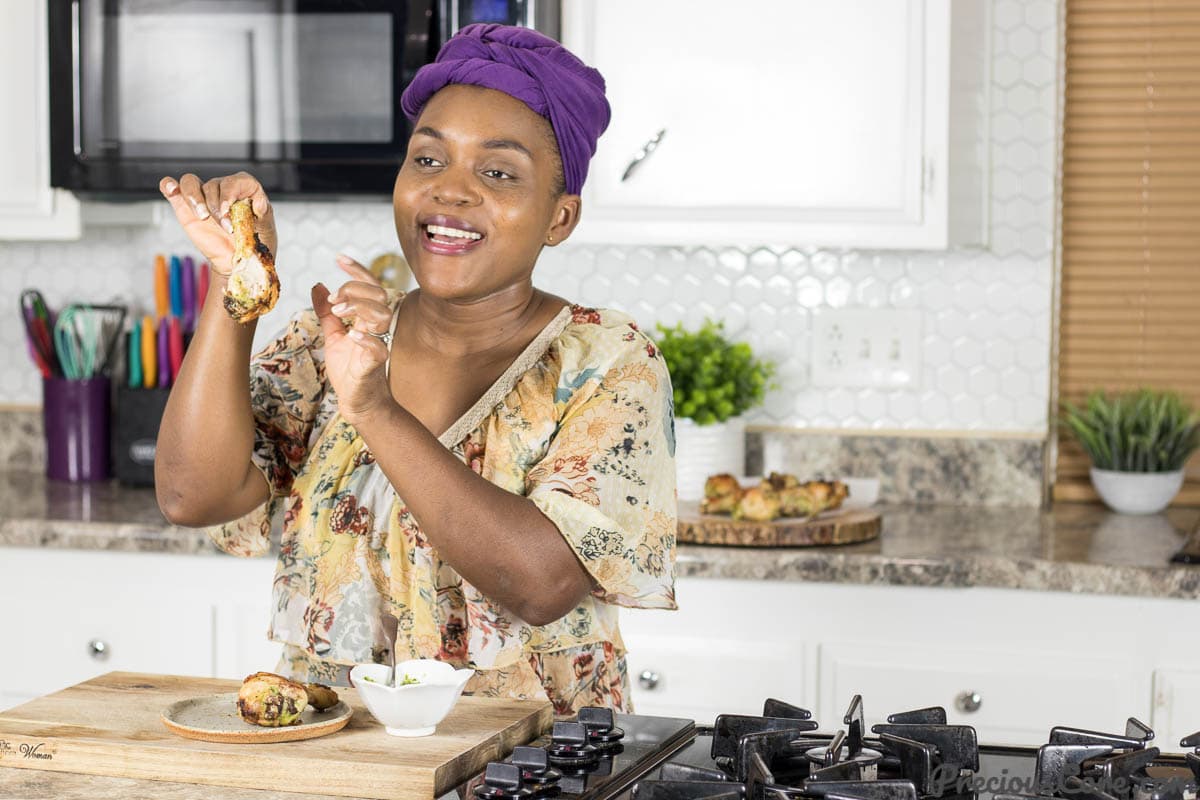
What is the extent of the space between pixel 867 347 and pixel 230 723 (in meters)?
1.95

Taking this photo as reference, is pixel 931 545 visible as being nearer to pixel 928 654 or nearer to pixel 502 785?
pixel 928 654

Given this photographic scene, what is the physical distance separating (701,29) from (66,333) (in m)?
1.43

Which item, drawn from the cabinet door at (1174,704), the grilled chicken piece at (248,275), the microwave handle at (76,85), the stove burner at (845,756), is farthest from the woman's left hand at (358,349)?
the microwave handle at (76,85)

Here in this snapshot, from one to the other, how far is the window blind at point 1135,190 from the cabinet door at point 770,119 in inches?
20.4

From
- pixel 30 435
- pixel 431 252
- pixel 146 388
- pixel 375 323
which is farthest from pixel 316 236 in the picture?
pixel 375 323

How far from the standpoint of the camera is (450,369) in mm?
1597

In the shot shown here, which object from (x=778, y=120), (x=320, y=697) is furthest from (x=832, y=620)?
(x=320, y=697)

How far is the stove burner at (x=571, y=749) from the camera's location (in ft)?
3.76

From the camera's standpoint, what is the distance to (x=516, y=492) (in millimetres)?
1490

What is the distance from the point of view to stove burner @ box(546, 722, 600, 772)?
1.15m

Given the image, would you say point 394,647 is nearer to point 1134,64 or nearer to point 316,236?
point 316,236

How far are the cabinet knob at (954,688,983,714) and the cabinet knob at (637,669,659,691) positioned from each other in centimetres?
47

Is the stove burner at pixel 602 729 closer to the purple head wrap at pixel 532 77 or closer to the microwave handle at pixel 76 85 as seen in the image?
the purple head wrap at pixel 532 77

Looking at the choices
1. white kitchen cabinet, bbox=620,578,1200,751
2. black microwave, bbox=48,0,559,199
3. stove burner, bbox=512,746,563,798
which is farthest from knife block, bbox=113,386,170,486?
stove burner, bbox=512,746,563,798
